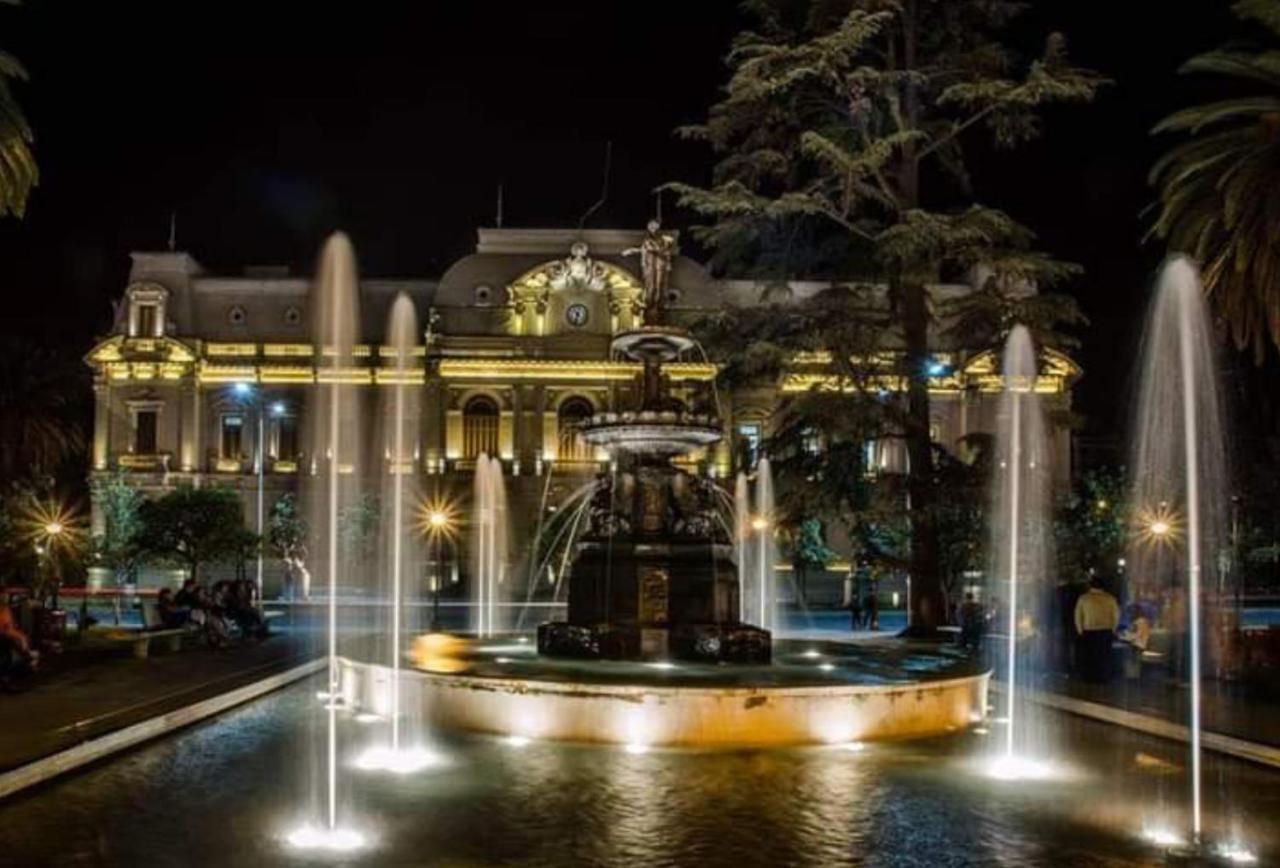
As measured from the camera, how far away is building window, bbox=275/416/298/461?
212 ft

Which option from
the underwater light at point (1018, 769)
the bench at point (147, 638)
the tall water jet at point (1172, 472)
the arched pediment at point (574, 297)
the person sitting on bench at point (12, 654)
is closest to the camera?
the underwater light at point (1018, 769)

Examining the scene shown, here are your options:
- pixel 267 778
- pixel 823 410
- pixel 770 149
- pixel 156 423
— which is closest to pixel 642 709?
pixel 267 778

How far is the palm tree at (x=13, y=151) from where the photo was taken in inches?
654

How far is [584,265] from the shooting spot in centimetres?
6203

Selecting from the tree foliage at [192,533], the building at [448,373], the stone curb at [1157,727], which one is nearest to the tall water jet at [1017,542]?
the stone curb at [1157,727]

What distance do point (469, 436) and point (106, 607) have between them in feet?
78.5

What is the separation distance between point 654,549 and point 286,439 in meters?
52.7

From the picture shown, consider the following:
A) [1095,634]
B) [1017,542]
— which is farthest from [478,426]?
[1095,634]

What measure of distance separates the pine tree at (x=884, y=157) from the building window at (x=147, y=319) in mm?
45407

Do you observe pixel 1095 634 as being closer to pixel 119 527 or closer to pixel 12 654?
pixel 12 654

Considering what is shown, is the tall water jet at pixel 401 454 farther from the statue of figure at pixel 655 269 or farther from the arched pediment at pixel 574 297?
the statue of figure at pixel 655 269

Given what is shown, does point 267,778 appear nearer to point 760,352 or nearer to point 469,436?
point 760,352

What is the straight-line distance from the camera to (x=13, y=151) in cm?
1709

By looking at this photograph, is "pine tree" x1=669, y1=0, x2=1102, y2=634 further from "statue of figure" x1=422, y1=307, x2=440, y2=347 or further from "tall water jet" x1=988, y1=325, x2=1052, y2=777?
"statue of figure" x1=422, y1=307, x2=440, y2=347
